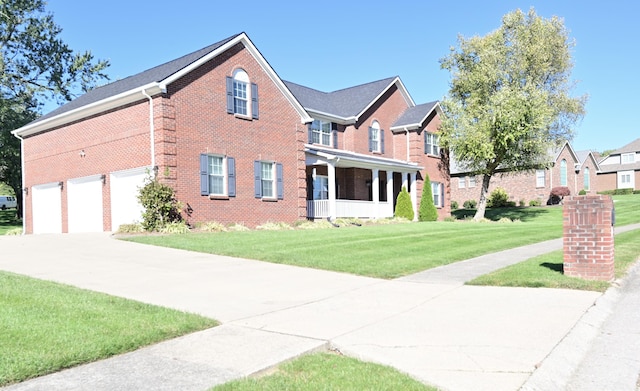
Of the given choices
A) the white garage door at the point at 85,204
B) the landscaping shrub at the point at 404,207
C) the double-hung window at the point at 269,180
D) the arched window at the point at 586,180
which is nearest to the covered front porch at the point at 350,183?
the landscaping shrub at the point at 404,207

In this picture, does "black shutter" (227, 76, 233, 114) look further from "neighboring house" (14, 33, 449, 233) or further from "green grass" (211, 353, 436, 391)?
"green grass" (211, 353, 436, 391)

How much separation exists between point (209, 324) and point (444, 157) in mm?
29984

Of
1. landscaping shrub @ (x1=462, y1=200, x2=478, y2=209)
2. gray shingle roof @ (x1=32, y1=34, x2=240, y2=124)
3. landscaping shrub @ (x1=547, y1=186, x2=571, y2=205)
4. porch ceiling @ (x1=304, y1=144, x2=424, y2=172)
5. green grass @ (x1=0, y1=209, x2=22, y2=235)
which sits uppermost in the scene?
gray shingle roof @ (x1=32, y1=34, x2=240, y2=124)

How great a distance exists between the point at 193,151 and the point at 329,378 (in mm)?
15394

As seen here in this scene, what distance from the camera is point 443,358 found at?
4.58m

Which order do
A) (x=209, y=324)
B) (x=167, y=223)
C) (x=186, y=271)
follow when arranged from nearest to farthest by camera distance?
(x=209, y=324), (x=186, y=271), (x=167, y=223)

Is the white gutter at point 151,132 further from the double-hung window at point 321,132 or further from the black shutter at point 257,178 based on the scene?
the double-hung window at point 321,132

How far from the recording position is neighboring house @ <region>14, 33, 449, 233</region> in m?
18.0

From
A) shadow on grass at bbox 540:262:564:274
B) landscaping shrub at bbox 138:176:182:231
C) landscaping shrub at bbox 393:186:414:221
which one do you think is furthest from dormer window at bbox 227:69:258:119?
shadow on grass at bbox 540:262:564:274

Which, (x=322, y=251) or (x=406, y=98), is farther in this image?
(x=406, y=98)

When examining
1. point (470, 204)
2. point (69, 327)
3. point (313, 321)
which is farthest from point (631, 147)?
point (69, 327)

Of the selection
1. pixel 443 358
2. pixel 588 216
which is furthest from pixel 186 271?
pixel 588 216

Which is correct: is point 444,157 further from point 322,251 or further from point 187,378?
point 187,378

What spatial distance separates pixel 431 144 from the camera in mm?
32281
